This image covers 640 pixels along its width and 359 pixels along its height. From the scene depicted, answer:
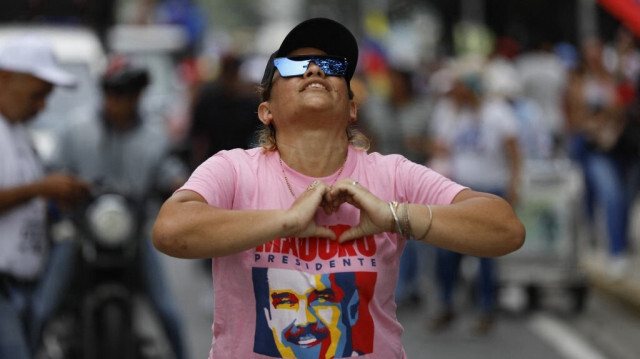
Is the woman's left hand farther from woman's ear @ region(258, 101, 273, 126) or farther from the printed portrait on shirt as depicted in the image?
woman's ear @ region(258, 101, 273, 126)

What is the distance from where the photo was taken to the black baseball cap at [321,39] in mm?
3275

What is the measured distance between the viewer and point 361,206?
3080 millimetres

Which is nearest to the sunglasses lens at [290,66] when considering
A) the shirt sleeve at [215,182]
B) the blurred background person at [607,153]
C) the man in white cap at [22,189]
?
the shirt sleeve at [215,182]

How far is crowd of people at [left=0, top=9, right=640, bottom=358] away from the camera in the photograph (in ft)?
10.2

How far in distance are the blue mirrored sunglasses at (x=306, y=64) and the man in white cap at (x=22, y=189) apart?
1957 millimetres

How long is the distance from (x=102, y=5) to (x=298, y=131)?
13546 mm

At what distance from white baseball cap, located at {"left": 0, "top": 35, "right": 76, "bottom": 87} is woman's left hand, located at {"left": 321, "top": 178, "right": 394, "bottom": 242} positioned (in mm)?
2248

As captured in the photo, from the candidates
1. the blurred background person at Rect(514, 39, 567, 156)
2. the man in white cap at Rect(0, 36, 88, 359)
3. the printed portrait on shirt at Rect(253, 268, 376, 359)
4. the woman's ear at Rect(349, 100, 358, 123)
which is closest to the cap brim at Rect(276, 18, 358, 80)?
the woman's ear at Rect(349, 100, 358, 123)

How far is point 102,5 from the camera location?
16344mm

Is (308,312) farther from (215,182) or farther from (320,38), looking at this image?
(320,38)

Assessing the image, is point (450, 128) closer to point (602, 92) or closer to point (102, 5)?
point (602, 92)

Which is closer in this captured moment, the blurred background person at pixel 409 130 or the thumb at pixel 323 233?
the thumb at pixel 323 233

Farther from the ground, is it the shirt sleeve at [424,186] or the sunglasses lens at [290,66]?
the sunglasses lens at [290,66]

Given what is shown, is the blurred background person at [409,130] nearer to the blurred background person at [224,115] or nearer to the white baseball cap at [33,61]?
the blurred background person at [224,115]
